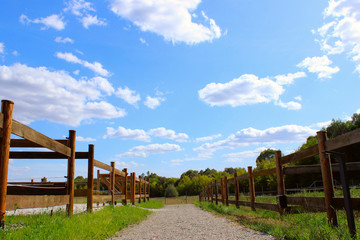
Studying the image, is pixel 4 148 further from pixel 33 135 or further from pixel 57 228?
pixel 57 228

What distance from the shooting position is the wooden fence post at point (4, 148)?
379 centimetres

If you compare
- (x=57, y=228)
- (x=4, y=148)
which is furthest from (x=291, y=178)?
(x=4, y=148)

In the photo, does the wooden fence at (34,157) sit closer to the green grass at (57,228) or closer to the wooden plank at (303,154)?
the green grass at (57,228)

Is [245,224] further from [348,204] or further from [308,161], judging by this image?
[308,161]

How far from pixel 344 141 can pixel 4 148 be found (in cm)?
448

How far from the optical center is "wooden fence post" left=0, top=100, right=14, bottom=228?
3795 mm

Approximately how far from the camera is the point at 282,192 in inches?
282

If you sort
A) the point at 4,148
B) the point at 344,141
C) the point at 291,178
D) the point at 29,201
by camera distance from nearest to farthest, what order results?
the point at 4,148, the point at 344,141, the point at 29,201, the point at 291,178

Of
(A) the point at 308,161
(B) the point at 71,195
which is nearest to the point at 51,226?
(B) the point at 71,195

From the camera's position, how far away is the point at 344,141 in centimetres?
414

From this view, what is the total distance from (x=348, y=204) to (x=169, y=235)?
11.3 ft

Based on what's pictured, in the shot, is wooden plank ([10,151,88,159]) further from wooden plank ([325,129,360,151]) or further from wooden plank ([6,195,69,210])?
wooden plank ([325,129,360,151])

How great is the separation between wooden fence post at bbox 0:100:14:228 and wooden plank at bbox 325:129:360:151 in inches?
173

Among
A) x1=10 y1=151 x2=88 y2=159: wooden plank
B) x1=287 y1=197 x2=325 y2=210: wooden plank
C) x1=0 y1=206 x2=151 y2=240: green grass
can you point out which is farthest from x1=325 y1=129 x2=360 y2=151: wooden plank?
x1=10 y1=151 x2=88 y2=159: wooden plank
